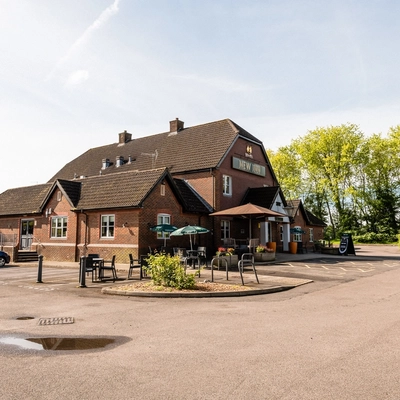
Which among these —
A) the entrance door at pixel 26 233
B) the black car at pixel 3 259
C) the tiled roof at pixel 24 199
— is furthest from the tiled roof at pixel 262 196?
the black car at pixel 3 259

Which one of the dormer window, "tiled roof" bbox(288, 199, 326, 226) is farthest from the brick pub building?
"tiled roof" bbox(288, 199, 326, 226)

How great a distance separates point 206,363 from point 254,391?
1112mm

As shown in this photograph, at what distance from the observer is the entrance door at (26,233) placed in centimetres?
2874

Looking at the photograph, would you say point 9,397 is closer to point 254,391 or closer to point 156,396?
point 156,396

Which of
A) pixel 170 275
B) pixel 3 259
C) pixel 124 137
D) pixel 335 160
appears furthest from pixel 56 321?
pixel 335 160

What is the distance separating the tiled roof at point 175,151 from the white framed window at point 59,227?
874cm

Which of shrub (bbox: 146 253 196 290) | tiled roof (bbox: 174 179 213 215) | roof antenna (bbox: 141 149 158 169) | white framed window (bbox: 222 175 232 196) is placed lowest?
shrub (bbox: 146 253 196 290)

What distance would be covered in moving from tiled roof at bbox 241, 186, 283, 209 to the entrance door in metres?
16.5

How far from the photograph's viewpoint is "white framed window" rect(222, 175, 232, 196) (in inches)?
1174

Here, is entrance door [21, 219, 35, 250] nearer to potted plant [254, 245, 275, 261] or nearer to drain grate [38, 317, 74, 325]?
potted plant [254, 245, 275, 261]

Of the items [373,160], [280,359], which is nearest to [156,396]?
[280,359]

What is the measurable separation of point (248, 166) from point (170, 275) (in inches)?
835

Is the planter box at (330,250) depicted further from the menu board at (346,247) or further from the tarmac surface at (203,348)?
the tarmac surface at (203,348)

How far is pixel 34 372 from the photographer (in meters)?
4.93
